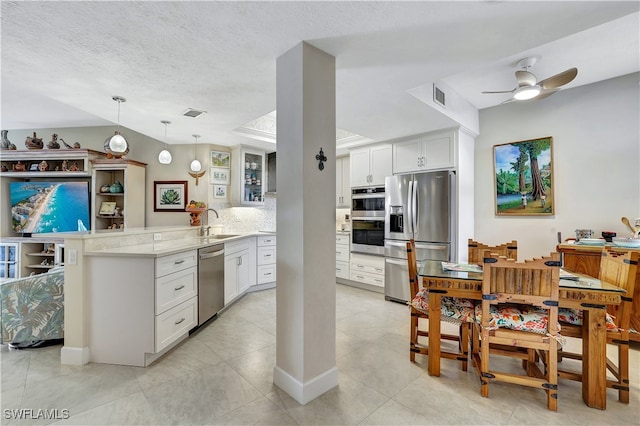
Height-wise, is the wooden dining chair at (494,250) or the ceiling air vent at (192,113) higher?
the ceiling air vent at (192,113)

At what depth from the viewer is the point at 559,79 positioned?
239cm

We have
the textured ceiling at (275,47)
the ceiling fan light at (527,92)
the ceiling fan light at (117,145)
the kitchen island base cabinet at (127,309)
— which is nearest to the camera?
the textured ceiling at (275,47)

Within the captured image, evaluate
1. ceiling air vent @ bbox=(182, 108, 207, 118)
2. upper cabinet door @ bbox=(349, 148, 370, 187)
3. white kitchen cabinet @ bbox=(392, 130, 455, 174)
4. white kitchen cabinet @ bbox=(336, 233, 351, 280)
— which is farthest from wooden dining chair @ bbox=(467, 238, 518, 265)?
ceiling air vent @ bbox=(182, 108, 207, 118)

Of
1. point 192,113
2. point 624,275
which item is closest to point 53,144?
point 192,113

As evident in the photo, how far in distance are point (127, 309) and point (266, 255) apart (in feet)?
7.77

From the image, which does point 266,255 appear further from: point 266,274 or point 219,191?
point 219,191

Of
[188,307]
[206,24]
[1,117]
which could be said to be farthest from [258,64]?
[1,117]

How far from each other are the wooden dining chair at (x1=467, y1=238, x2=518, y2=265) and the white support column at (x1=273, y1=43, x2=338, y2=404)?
158cm

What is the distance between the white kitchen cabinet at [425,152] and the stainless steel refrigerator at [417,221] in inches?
5.9

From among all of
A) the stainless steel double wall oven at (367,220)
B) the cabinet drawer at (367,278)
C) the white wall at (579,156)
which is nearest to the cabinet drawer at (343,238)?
the stainless steel double wall oven at (367,220)

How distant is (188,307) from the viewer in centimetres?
273

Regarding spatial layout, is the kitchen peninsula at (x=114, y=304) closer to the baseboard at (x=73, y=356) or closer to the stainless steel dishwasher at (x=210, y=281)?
the baseboard at (x=73, y=356)

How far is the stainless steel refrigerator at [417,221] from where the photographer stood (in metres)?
3.60

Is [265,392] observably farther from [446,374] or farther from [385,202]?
[385,202]
